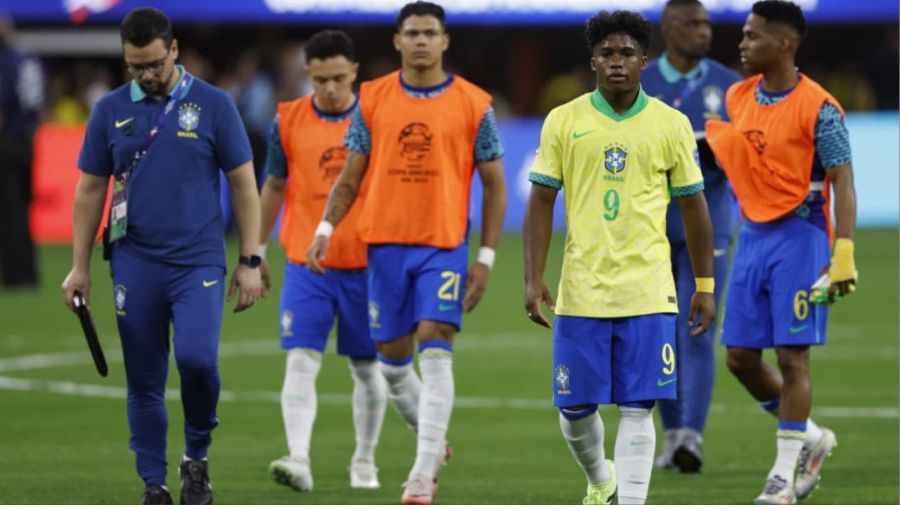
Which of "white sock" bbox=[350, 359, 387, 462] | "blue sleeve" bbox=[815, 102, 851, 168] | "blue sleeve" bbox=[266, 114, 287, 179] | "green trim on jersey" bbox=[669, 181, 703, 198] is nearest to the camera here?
"green trim on jersey" bbox=[669, 181, 703, 198]

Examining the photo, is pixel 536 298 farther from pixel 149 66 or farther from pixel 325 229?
pixel 149 66

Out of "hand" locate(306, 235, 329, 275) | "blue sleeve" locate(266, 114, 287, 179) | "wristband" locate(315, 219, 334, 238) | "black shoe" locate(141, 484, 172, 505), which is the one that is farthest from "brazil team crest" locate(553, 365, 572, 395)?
"blue sleeve" locate(266, 114, 287, 179)

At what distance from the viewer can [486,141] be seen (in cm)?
1049

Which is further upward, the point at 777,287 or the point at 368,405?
the point at 777,287

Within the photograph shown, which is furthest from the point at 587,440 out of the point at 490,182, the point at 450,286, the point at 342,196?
the point at 342,196

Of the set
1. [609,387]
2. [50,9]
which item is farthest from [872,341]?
[50,9]

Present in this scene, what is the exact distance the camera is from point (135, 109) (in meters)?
9.52

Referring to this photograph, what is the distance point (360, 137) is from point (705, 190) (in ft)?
7.37

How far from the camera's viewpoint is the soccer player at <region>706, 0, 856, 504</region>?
10000mm

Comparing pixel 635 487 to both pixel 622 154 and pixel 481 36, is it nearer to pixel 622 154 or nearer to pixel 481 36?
pixel 622 154

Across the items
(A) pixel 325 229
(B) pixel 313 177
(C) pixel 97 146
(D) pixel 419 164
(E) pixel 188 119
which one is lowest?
(A) pixel 325 229

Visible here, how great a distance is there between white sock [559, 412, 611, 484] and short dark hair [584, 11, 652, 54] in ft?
5.60

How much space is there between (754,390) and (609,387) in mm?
2240

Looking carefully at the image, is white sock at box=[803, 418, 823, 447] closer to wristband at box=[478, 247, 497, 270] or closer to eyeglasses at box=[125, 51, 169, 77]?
wristband at box=[478, 247, 497, 270]
